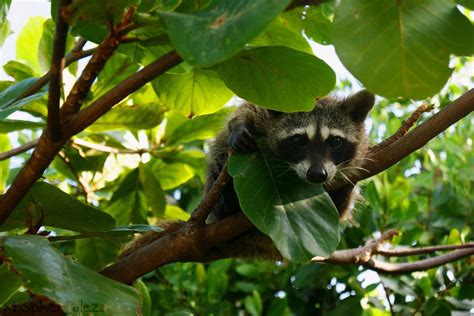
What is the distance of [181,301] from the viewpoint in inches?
160

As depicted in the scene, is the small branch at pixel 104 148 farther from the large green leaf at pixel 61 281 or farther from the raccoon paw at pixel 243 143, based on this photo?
the large green leaf at pixel 61 281

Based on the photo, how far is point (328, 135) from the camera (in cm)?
360

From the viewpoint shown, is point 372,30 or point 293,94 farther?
point 293,94

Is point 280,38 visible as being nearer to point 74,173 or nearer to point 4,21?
point 4,21

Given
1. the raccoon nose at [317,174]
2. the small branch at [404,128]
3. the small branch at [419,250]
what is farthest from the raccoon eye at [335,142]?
the small branch at [404,128]

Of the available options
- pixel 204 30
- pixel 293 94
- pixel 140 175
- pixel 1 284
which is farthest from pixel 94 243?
pixel 204 30

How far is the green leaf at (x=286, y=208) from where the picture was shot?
1972mm

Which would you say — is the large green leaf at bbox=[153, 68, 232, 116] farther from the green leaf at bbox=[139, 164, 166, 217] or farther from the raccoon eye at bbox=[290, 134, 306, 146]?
the raccoon eye at bbox=[290, 134, 306, 146]

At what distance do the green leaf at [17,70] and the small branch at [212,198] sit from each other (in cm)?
120

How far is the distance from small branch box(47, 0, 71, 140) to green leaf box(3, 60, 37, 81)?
1.60m

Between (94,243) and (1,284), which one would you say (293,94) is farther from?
(94,243)

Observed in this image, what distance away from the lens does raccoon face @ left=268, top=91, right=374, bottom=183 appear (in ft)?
11.2

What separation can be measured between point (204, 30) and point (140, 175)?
2214 mm

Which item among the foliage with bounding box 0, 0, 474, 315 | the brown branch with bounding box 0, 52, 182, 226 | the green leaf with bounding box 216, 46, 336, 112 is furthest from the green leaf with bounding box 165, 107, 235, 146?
the brown branch with bounding box 0, 52, 182, 226
